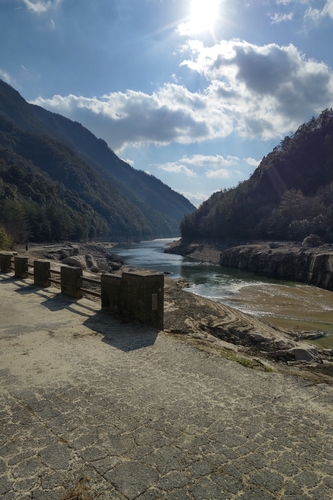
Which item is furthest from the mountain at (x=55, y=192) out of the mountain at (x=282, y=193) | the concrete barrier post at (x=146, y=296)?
the concrete barrier post at (x=146, y=296)

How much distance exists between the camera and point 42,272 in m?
12.1

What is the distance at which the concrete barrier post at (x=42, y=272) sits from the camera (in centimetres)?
1197

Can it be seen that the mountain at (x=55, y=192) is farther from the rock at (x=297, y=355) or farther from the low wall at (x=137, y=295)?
the rock at (x=297, y=355)

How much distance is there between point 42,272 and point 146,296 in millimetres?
6352

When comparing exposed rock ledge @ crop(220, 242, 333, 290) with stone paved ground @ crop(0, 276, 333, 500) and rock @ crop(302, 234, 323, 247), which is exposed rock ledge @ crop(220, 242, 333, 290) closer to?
rock @ crop(302, 234, 323, 247)

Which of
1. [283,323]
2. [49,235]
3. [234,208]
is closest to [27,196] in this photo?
[49,235]

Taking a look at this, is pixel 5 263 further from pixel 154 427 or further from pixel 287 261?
pixel 287 261

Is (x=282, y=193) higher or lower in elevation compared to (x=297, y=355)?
higher

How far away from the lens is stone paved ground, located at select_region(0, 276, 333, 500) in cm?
279

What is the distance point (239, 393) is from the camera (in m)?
4.38

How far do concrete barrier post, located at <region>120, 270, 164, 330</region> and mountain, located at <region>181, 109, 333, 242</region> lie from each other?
58.2 metres

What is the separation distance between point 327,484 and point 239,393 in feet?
5.37

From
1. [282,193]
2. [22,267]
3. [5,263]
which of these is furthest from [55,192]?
[22,267]

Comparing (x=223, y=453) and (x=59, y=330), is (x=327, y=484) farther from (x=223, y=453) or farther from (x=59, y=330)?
(x=59, y=330)
